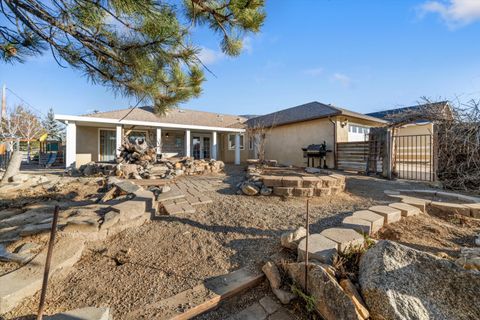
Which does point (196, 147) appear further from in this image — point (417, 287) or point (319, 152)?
point (417, 287)

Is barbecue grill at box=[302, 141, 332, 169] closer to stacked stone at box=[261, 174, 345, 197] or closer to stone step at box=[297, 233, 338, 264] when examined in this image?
stacked stone at box=[261, 174, 345, 197]

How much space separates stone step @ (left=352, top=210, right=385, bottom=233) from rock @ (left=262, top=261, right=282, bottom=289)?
1634mm

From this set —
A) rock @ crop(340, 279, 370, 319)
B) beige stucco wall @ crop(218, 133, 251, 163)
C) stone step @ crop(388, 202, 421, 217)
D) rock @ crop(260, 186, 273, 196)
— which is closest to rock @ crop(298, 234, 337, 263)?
rock @ crop(340, 279, 370, 319)

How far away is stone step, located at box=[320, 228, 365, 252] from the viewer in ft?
6.93

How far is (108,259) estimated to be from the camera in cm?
232

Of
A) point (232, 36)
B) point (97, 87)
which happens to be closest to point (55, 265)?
point (97, 87)

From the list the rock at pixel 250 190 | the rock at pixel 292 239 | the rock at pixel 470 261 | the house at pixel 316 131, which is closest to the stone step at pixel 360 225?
the rock at pixel 292 239

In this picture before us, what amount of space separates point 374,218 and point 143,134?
1397cm

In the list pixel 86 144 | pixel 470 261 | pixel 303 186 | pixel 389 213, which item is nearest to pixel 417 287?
pixel 470 261

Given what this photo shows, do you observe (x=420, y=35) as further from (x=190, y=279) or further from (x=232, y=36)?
(x=190, y=279)

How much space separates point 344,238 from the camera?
2.20 m

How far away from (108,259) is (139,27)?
9.23 feet

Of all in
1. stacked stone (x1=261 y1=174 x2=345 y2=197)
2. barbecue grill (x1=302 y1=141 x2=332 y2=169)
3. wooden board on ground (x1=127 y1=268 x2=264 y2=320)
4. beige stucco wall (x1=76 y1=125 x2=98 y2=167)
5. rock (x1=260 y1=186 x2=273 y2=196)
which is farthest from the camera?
beige stucco wall (x1=76 y1=125 x2=98 y2=167)

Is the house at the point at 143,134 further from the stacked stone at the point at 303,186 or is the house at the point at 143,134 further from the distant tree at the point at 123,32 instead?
the stacked stone at the point at 303,186
